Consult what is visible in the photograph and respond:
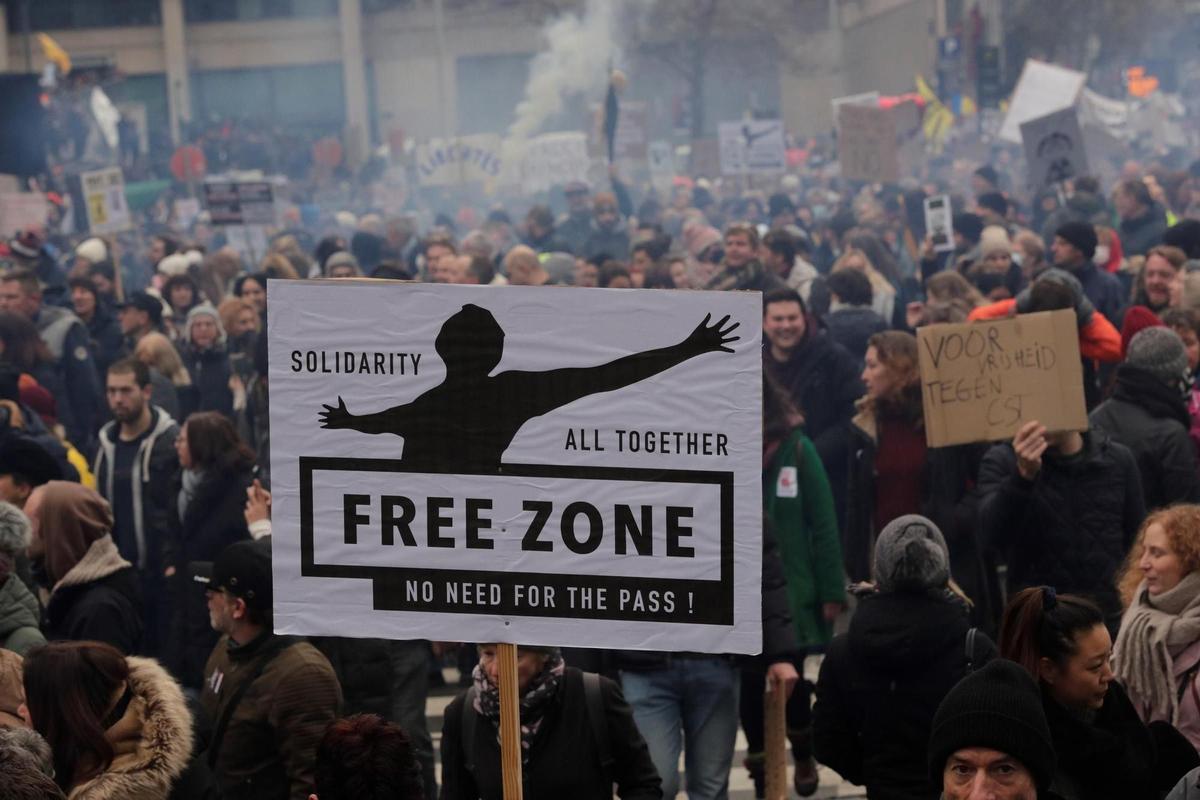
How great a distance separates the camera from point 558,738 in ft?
14.5

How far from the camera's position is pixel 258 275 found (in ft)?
40.2

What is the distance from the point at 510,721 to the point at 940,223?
38.9 feet

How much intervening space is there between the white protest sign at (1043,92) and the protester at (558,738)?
15.5 m

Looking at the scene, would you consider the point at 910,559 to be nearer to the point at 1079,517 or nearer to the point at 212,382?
the point at 1079,517

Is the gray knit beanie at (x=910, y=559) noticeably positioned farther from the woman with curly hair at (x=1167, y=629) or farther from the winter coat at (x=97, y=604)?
the winter coat at (x=97, y=604)

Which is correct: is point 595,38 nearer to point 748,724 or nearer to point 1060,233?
point 1060,233

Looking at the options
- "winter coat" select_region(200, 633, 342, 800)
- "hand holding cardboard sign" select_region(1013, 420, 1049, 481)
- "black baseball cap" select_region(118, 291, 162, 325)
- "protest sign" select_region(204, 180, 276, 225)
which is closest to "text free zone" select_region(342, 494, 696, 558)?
"winter coat" select_region(200, 633, 342, 800)

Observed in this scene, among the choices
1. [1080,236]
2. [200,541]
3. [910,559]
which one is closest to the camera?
[910,559]

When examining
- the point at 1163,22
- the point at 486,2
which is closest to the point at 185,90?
the point at 486,2

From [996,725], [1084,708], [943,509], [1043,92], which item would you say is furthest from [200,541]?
[1043,92]

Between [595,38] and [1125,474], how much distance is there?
1878 inches

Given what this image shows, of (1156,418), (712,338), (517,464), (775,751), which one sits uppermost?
(712,338)

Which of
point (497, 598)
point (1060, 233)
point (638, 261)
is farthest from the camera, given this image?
point (638, 261)

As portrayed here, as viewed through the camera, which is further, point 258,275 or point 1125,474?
point 258,275
